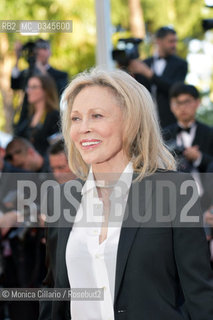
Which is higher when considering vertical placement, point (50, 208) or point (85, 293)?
point (50, 208)

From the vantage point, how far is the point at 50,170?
4.55 metres

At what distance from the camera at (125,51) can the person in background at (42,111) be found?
0.61 meters

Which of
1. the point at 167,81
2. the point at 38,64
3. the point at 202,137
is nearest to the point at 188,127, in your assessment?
the point at 202,137

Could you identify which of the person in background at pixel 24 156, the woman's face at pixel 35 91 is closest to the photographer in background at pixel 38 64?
the woman's face at pixel 35 91

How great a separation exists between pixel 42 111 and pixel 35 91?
0.61 feet

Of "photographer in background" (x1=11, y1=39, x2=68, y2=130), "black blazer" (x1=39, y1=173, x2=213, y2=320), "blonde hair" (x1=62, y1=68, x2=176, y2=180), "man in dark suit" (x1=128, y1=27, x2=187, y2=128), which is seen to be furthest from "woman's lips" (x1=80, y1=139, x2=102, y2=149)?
"photographer in background" (x1=11, y1=39, x2=68, y2=130)

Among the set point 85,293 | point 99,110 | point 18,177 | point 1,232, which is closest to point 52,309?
point 85,293

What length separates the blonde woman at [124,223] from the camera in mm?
1956

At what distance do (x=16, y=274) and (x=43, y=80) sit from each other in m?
1.75

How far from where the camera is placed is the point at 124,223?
205 centimetres

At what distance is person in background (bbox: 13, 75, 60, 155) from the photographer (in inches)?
203

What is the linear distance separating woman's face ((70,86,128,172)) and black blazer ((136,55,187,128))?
2.88m

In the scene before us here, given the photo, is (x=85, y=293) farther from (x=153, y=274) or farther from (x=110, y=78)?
(x=110, y=78)

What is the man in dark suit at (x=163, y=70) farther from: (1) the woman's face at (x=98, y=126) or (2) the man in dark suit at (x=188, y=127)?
(1) the woman's face at (x=98, y=126)
